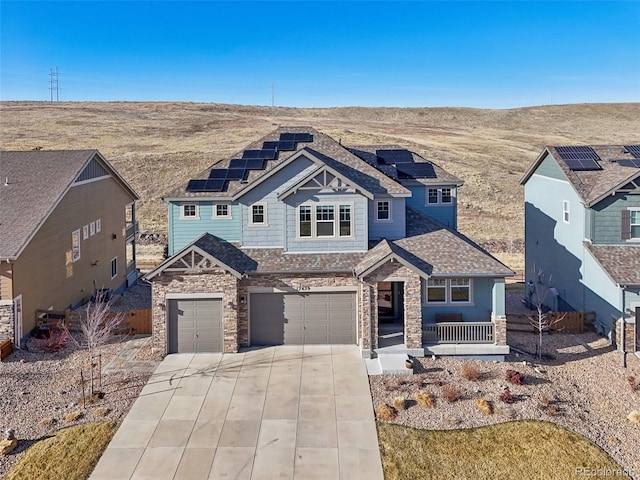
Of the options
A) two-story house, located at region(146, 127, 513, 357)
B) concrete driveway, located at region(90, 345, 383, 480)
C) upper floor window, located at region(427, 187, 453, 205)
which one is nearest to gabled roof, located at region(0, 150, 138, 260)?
two-story house, located at region(146, 127, 513, 357)

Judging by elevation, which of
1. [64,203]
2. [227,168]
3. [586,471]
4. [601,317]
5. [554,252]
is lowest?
[586,471]

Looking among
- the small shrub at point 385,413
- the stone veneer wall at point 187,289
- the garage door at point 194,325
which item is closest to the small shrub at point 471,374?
the small shrub at point 385,413

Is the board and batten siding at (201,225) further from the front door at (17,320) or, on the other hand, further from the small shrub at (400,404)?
the small shrub at (400,404)

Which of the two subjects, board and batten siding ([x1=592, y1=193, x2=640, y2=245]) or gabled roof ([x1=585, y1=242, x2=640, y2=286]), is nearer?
gabled roof ([x1=585, y1=242, x2=640, y2=286])

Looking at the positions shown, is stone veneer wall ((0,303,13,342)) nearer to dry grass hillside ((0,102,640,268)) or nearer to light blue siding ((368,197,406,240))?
light blue siding ((368,197,406,240))

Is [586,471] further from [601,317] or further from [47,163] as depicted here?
[47,163]

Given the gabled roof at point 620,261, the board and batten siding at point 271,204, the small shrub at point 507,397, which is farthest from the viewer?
the board and batten siding at point 271,204

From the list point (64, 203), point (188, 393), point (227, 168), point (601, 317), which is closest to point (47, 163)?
point (64, 203)
